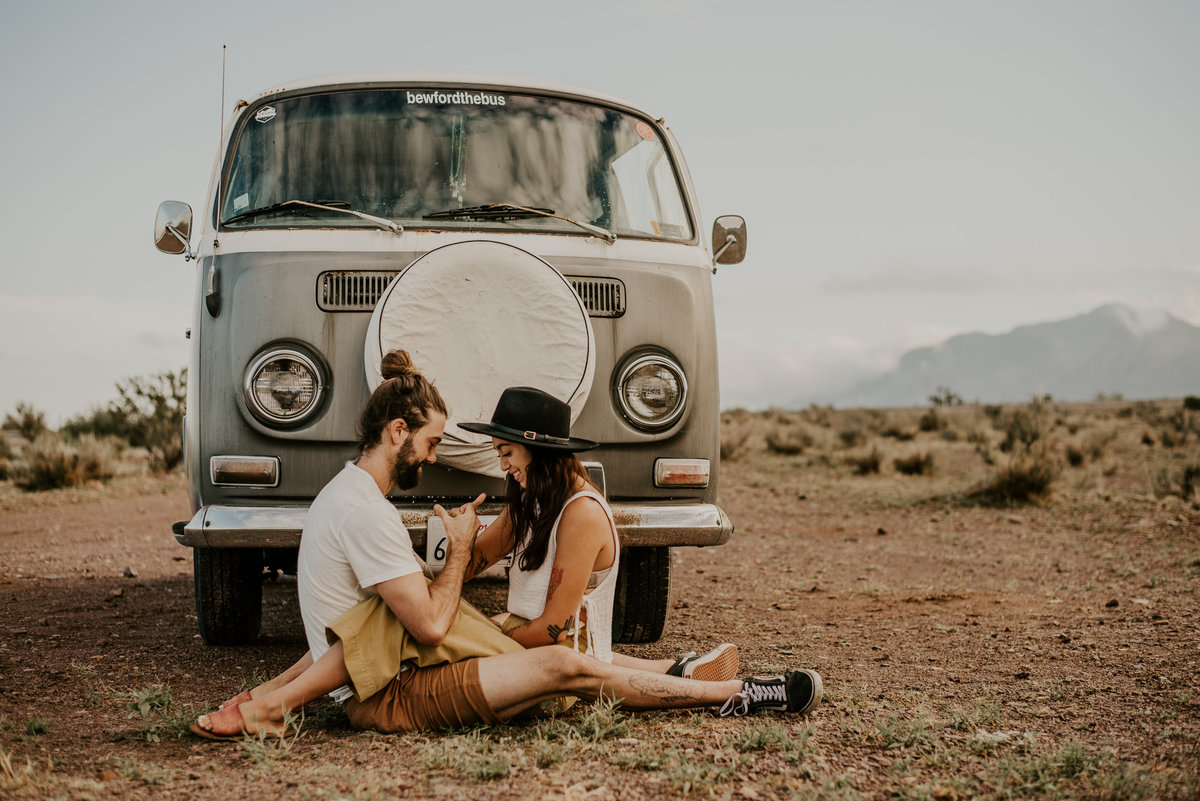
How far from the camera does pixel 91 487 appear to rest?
13328 mm

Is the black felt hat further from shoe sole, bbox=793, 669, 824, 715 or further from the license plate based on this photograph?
shoe sole, bbox=793, 669, 824, 715

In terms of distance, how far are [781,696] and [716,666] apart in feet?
0.88

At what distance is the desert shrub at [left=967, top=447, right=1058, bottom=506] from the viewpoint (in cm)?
1128

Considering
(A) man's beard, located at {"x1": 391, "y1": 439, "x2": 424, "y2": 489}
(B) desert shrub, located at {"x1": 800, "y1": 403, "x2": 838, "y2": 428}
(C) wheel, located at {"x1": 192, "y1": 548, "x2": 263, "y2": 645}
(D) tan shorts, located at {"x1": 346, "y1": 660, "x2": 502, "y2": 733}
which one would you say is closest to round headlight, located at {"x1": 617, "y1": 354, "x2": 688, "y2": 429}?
(A) man's beard, located at {"x1": 391, "y1": 439, "x2": 424, "y2": 489}

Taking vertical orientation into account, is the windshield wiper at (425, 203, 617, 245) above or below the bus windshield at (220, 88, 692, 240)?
below

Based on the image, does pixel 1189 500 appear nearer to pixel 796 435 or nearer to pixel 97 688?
pixel 796 435

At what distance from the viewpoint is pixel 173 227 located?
14.8 ft

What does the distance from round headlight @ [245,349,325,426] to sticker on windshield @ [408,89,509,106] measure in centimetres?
134

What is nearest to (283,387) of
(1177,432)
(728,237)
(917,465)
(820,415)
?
(728,237)

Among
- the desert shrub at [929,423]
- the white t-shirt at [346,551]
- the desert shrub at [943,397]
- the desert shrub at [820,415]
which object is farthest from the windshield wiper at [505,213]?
the desert shrub at [943,397]

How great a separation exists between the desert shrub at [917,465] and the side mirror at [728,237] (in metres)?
10.8

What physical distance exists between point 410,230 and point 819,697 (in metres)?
2.35

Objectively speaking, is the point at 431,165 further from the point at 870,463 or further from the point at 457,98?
the point at 870,463

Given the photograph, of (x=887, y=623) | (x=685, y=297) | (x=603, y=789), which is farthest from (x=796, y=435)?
(x=603, y=789)
